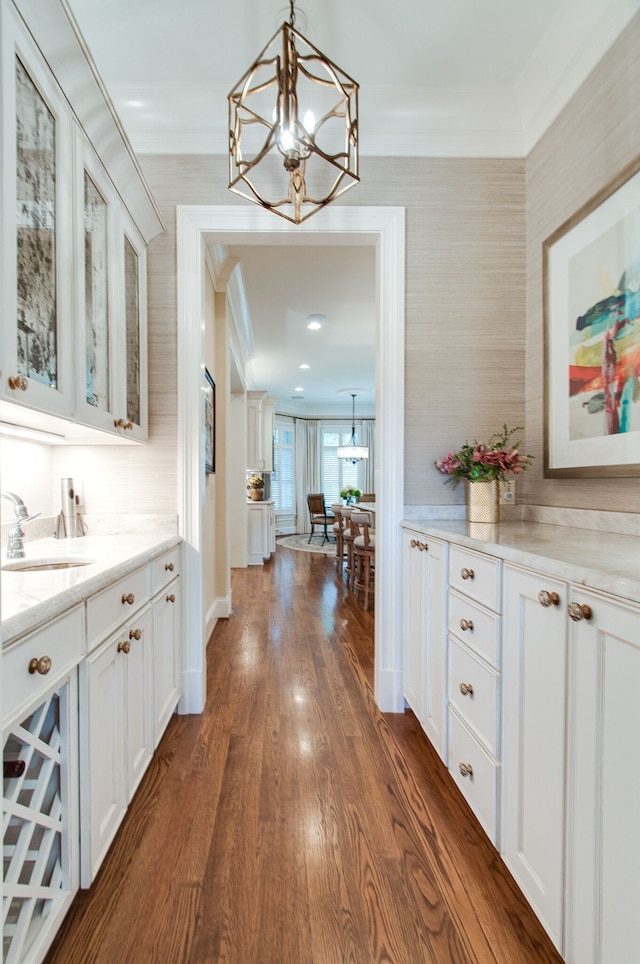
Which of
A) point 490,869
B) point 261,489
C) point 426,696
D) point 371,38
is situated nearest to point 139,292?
point 371,38

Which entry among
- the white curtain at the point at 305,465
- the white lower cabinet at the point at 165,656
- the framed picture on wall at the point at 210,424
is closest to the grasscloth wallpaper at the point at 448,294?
the white lower cabinet at the point at 165,656

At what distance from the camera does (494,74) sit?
206 centimetres

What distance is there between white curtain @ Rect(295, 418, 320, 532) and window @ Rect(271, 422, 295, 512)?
0.15 metres

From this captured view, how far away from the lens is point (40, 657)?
94cm

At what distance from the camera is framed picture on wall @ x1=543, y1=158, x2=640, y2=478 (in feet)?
5.00

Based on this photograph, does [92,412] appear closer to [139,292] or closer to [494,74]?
[139,292]

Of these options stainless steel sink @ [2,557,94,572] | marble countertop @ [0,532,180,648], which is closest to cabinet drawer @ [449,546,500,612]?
marble countertop @ [0,532,180,648]

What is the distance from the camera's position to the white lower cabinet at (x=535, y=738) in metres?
0.99

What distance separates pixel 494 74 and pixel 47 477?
2732 millimetres

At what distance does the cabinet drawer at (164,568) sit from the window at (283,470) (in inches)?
294

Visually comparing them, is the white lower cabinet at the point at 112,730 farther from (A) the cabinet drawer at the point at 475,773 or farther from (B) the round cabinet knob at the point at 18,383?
(A) the cabinet drawer at the point at 475,773

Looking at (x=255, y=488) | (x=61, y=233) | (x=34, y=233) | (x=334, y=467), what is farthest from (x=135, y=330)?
(x=334, y=467)

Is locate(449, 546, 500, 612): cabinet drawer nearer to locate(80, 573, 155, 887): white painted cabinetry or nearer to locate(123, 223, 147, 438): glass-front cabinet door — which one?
locate(80, 573, 155, 887): white painted cabinetry

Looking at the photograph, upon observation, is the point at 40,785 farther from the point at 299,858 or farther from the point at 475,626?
the point at 475,626
